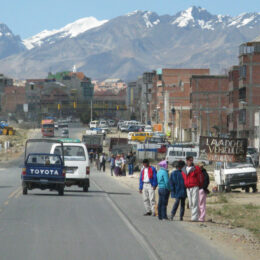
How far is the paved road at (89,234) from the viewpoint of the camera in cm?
1444

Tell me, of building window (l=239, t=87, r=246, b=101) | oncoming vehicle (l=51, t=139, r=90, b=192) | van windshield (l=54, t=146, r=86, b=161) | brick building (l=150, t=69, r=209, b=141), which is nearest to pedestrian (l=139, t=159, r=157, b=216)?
oncoming vehicle (l=51, t=139, r=90, b=192)

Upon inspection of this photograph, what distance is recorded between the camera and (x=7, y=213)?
73.4ft

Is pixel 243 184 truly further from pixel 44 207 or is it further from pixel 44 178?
pixel 44 207

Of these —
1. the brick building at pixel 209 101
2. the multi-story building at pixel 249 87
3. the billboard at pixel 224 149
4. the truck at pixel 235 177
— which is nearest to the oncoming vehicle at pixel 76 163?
the billboard at pixel 224 149

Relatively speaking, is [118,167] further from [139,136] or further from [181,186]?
[139,136]

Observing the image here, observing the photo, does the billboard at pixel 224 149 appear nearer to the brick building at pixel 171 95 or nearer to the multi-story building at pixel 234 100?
the multi-story building at pixel 234 100

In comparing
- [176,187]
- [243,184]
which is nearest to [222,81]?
[243,184]

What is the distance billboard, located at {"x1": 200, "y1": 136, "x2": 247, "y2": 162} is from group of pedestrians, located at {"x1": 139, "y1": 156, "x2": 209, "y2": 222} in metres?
14.3

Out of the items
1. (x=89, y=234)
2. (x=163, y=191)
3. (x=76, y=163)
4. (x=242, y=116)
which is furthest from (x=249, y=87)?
(x=89, y=234)

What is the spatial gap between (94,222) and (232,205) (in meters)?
10.2

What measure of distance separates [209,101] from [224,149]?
296ft

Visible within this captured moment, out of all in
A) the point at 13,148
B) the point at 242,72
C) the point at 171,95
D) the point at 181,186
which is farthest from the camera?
the point at 171,95

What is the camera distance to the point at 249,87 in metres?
91.9

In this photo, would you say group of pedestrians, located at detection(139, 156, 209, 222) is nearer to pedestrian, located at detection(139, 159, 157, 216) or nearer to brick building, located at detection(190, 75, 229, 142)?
pedestrian, located at detection(139, 159, 157, 216)
